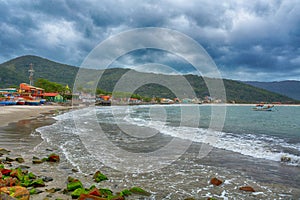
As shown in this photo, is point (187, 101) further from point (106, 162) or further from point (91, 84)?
point (106, 162)

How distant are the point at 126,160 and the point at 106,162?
0.88 m

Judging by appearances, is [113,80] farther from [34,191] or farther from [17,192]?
[17,192]

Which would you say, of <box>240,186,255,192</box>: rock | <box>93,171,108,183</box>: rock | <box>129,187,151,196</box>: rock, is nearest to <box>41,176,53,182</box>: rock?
<box>93,171,108,183</box>: rock

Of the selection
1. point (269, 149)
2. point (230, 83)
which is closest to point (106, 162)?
point (269, 149)

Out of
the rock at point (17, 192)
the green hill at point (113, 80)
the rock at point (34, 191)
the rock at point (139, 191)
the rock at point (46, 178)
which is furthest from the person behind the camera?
the green hill at point (113, 80)

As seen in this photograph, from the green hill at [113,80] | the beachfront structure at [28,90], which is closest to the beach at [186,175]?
the beachfront structure at [28,90]

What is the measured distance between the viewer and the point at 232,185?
248 inches

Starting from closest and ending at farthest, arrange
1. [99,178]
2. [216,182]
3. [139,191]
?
[139,191]
[99,178]
[216,182]

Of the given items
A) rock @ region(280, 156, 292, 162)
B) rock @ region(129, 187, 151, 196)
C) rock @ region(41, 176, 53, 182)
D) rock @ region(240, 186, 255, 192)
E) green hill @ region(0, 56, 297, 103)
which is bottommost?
rock @ region(280, 156, 292, 162)

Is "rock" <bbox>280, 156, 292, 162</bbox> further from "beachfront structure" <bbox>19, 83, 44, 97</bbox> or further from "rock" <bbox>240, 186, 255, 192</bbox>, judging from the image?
"beachfront structure" <bbox>19, 83, 44, 97</bbox>

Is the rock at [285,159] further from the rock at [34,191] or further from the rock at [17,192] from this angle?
the rock at [17,192]

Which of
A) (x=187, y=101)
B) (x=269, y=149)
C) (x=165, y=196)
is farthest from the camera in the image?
(x=187, y=101)

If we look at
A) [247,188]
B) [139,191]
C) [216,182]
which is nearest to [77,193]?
[139,191]

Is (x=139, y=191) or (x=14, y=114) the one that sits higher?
(x=14, y=114)
